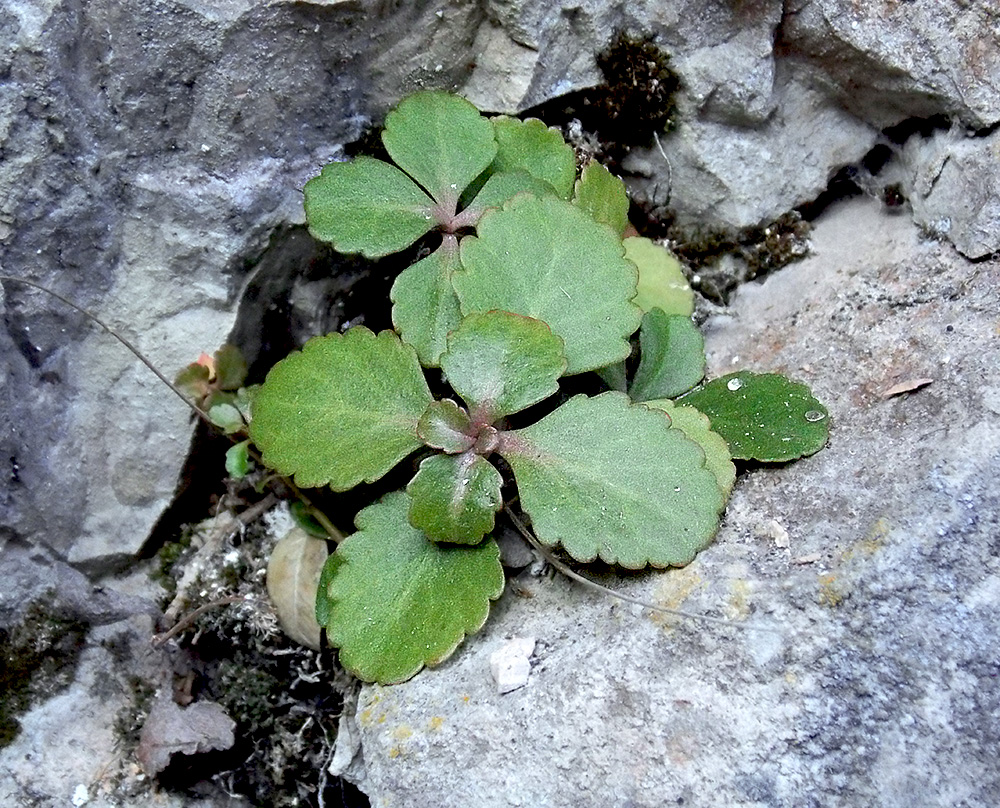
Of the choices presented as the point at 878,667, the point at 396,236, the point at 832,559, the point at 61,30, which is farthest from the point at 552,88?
the point at 878,667

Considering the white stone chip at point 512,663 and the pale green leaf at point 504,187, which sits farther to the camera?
the pale green leaf at point 504,187

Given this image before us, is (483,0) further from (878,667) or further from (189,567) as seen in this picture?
(878,667)

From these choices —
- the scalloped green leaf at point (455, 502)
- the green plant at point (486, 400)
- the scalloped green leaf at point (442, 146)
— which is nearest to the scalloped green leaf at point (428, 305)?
the green plant at point (486, 400)

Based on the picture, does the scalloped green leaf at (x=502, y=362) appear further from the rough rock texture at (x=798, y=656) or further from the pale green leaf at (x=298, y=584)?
the pale green leaf at (x=298, y=584)

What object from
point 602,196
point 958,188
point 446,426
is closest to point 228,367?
point 446,426

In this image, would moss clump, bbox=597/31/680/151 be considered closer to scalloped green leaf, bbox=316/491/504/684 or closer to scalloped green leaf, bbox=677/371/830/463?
scalloped green leaf, bbox=677/371/830/463

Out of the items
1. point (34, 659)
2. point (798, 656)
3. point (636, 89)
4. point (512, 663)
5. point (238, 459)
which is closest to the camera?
point (798, 656)

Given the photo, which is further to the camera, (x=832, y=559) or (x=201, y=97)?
(x=201, y=97)

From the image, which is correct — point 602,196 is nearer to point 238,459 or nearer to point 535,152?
point 535,152
